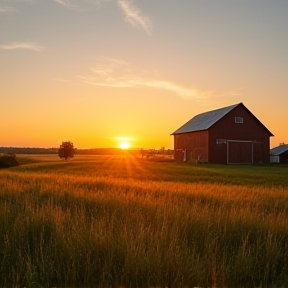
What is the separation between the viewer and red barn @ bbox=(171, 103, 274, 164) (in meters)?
51.8

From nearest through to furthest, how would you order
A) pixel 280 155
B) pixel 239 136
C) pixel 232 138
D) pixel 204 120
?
pixel 232 138, pixel 239 136, pixel 204 120, pixel 280 155

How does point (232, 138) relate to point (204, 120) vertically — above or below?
below

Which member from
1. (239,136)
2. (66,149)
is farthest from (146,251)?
(66,149)

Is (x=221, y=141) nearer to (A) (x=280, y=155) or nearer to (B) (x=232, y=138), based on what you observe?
(B) (x=232, y=138)

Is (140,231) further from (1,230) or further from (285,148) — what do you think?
(285,148)

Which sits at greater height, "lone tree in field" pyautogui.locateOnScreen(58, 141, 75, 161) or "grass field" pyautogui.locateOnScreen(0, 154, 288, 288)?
"lone tree in field" pyautogui.locateOnScreen(58, 141, 75, 161)

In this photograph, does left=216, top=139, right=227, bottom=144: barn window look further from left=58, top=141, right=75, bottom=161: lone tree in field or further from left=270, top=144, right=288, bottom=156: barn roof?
left=58, top=141, right=75, bottom=161: lone tree in field

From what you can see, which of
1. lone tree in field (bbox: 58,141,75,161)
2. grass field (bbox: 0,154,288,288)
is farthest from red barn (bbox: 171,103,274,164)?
grass field (bbox: 0,154,288,288)

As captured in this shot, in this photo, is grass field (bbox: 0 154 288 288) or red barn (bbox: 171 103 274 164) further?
red barn (bbox: 171 103 274 164)

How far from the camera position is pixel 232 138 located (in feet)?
173

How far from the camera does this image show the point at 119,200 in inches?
390

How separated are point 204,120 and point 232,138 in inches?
264

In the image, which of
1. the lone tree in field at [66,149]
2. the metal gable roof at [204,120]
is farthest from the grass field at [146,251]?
the lone tree in field at [66,149]

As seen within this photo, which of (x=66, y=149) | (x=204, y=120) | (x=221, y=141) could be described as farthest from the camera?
(x=66, y=149)
